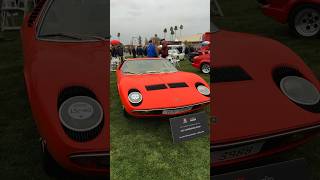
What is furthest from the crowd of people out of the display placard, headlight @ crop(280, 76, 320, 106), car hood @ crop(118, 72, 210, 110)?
headlight @ crop(280, 76, 320, 106)

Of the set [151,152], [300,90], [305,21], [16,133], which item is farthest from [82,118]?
[305,21]

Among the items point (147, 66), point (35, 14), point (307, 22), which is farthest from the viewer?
point (307, 22)

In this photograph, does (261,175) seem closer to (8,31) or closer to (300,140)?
(300,140)

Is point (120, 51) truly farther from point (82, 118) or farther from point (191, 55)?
point (82, 118)

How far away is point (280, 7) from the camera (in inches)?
119

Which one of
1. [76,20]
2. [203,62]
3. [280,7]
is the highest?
[280,7]

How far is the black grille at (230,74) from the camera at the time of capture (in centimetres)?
183

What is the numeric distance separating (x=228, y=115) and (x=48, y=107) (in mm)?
911

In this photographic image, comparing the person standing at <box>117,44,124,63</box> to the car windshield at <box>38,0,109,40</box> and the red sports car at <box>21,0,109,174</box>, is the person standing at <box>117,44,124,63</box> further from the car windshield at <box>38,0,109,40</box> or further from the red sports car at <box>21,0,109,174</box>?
the red sports car at <box>21,0,109,174</box>

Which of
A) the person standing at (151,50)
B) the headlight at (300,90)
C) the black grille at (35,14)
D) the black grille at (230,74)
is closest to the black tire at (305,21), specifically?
the headlight at (300,90)

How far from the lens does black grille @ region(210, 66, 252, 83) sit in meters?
1.83

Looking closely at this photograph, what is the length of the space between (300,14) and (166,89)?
7.54ft

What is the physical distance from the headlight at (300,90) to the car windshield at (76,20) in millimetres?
1209

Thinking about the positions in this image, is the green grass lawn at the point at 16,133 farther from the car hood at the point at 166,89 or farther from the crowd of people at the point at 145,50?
the crowd of people at the point at 145,50
